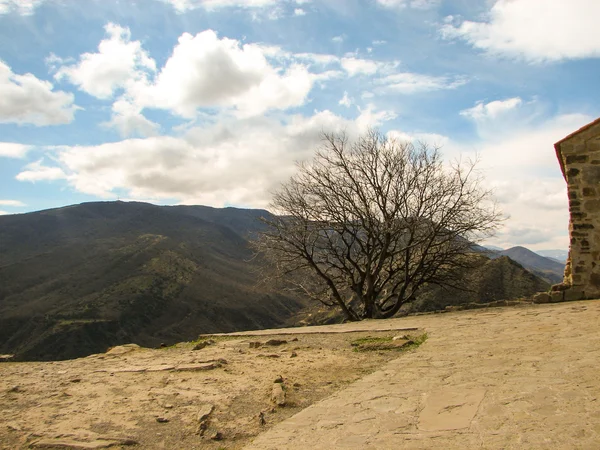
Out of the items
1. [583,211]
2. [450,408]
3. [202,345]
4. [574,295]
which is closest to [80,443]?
[450,408]

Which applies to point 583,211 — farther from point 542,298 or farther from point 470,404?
point 470,404

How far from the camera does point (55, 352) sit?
39719 millimetres

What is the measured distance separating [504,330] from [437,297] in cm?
1027

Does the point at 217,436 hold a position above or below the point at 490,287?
below

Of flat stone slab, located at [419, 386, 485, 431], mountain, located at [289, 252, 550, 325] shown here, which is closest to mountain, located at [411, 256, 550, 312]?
mountain, located at [289, 252, 550, 325]

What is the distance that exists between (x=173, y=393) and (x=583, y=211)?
9365 mm

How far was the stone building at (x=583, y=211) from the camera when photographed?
958 cm

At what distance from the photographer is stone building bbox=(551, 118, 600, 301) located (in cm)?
958

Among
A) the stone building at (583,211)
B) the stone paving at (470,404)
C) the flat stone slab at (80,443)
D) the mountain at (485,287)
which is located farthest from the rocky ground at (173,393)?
the mountain at (485,287)

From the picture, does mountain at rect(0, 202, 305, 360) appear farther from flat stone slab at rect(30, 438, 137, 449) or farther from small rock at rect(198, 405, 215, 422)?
flat stone slab at rect(30, 438, 137, 449)

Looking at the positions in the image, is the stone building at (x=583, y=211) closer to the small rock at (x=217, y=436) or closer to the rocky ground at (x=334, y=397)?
the rocky ground at (x=334, y=397)

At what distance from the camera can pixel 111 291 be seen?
172 ft

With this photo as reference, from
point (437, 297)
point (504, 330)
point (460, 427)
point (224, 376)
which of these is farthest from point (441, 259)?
point (460, 427)

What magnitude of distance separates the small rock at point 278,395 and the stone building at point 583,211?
25.7ft
